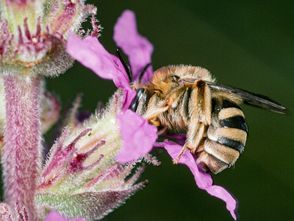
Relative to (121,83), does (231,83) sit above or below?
below

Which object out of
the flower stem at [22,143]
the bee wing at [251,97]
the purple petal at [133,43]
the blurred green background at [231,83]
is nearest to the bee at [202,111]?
the bee wing at [251,97]

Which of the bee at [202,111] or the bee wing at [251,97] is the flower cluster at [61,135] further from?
the bee wing at [251,97]

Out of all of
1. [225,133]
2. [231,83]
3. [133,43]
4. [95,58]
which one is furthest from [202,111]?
[231,83]

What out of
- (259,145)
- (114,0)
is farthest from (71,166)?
(114,0)

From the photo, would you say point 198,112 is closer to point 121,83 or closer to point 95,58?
point 121,83

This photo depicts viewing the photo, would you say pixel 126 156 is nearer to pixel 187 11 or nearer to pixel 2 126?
pixel 2 126

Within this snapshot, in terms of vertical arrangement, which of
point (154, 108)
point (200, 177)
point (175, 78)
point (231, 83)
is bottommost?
point (231, 83)
